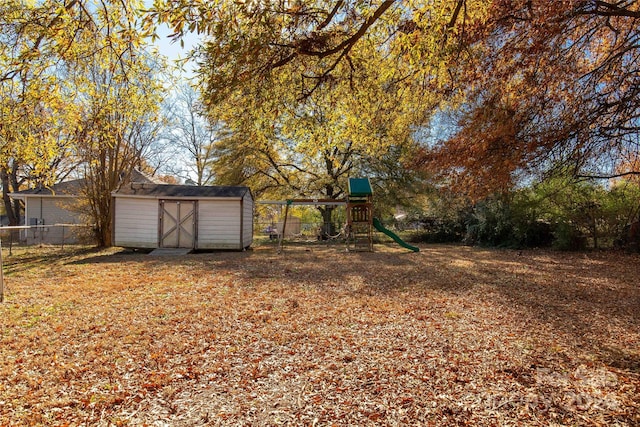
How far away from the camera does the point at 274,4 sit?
3398mm

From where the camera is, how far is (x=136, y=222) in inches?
534

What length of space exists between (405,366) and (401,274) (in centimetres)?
534

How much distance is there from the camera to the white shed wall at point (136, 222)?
44.1 ft

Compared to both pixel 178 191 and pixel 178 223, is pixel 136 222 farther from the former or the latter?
pixel 178 191

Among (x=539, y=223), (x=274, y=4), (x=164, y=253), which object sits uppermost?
(x=274, y=4)

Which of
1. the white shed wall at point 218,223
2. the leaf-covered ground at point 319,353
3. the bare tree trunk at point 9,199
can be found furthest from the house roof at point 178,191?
the bare tree trunk at point 9,199

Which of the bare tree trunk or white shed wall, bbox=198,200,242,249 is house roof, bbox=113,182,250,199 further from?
the bare tree trunk

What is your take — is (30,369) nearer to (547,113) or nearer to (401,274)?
(401,274)

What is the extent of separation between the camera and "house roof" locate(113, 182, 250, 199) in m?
13.5

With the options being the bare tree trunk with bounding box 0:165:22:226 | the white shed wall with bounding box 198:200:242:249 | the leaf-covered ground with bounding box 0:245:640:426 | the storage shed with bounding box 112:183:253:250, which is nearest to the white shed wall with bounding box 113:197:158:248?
the storage shed with bounding box 112:183:253:250

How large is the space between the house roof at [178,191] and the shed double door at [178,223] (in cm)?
29

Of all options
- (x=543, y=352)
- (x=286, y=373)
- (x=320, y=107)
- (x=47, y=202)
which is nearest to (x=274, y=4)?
(x=320, y=107)

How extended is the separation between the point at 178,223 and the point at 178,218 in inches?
7.4

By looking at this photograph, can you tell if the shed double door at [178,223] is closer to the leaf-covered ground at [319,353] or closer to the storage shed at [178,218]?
the storage shed at [178,218]
